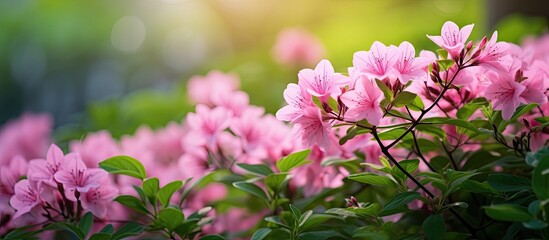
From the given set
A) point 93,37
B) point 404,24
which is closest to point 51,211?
point 404,24

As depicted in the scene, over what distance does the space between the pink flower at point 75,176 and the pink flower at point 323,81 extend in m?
0.36

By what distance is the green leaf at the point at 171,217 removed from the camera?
964 mm

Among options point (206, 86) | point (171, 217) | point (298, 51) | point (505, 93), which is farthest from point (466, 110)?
point (298, 51)

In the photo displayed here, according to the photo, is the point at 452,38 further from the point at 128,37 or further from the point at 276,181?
the point at 128,37

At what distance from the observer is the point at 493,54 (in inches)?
35.5

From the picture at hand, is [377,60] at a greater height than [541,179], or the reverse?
[377,60]

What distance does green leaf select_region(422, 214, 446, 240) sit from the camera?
2.79 feet

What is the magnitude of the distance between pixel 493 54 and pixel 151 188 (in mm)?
527

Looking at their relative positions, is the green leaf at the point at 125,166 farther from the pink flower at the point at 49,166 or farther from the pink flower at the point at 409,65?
the pink flower at the point at 409,65

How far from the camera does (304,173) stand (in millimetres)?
1139

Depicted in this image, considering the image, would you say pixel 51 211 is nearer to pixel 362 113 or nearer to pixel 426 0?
pixel 362 113

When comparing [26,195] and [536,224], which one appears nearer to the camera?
[536,224]

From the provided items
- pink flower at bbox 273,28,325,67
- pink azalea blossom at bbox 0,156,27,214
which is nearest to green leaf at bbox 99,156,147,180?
pink azalea blossom at bbox 0,156,27,214

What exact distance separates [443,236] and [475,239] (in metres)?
0.05
